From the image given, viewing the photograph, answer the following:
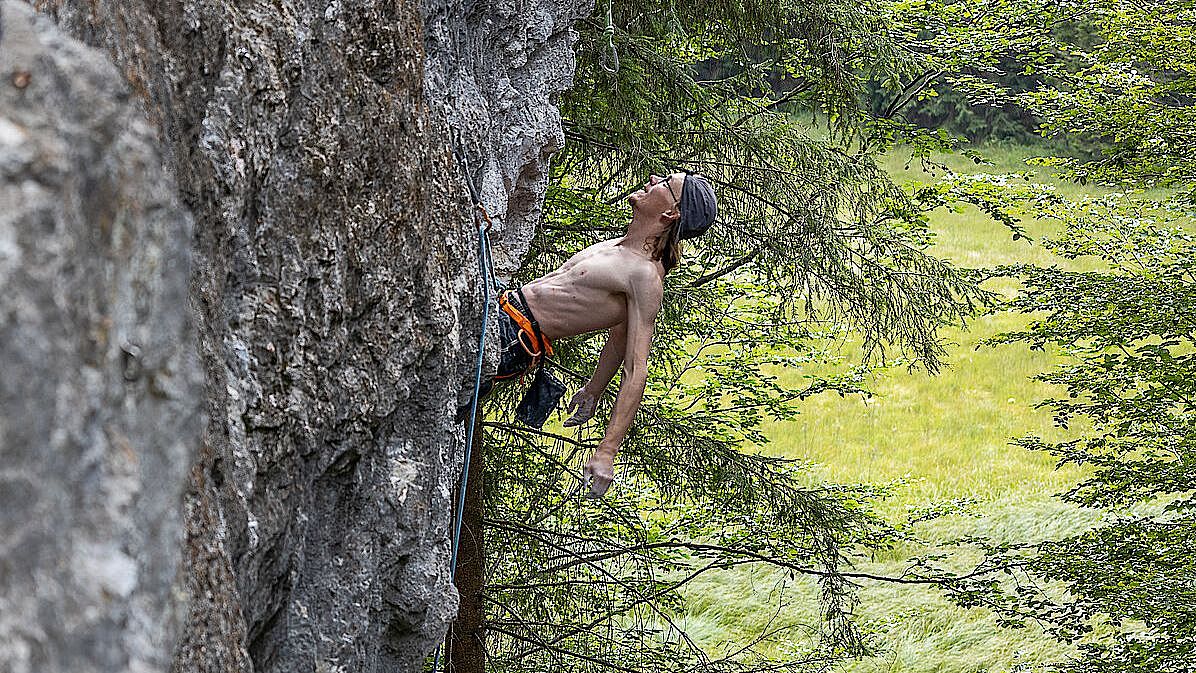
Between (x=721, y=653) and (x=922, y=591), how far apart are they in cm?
221

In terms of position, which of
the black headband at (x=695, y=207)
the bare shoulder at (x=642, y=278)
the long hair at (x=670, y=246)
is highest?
the black headband at (x=695, y=207)

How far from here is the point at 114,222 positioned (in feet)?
3.41

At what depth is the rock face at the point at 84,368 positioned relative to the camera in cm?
90

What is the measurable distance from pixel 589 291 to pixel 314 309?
2377 mm

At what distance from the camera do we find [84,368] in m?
0.99

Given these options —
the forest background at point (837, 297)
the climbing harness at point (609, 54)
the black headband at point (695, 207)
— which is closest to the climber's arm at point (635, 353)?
the black headband at point (695, 207)

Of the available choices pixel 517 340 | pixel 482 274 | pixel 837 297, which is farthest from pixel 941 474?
pixel 482 274

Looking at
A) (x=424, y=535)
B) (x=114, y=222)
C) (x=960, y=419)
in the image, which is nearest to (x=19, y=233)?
(x=114, y=222)

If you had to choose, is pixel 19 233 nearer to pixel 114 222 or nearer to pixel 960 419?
pixel 114 222

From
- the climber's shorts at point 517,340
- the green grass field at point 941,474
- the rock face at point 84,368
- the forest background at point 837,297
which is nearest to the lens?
the rock face at point 84,368

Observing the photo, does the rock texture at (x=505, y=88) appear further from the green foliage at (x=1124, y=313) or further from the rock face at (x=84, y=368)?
the green foliage at (x=1124, y=313)

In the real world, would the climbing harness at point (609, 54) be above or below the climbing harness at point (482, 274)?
above

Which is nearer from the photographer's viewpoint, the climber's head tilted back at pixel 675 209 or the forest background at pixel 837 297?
the climber's head tilted back at pixel 675 209

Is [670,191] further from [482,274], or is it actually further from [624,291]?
[482,274]
